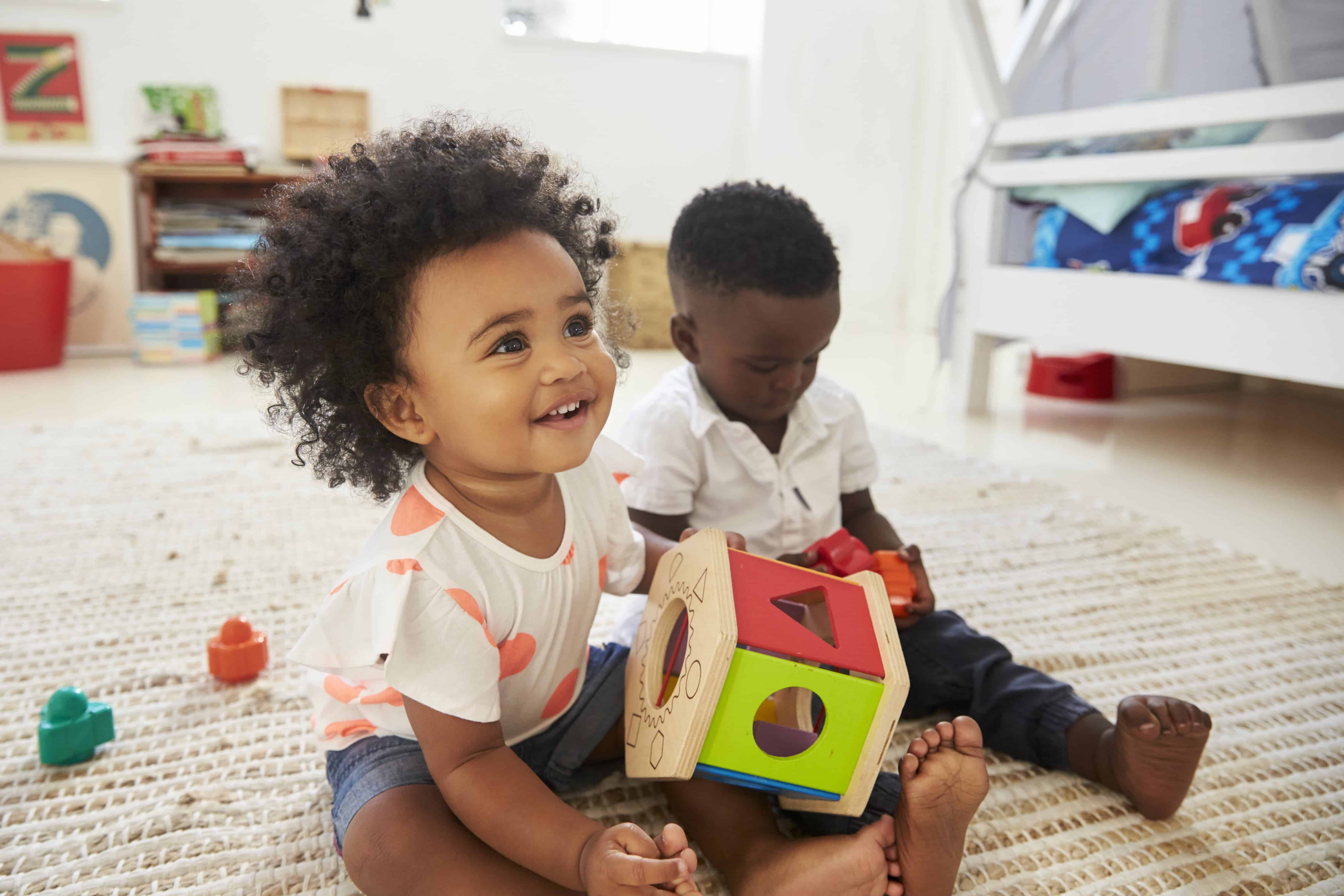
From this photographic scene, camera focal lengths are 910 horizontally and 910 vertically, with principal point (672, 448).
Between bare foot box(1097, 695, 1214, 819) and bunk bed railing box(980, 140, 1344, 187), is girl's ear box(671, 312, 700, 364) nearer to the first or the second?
bare foot box(1097, 695, 1214, 819)

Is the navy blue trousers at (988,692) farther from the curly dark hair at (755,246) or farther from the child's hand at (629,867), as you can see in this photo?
the curly dark hair at (755,246)

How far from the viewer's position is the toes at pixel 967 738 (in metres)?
0.54

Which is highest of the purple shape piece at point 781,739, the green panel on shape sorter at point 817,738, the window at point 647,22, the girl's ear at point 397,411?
the window at point 647,22

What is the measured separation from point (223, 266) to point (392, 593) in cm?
270

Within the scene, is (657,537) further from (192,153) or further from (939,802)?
(192,153)

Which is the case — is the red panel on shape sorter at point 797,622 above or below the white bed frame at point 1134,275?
below

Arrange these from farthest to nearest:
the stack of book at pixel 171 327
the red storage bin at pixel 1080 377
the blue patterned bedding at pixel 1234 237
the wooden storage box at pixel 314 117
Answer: the wooden storage box at pixel 314 117, the stack of book at pixel 171 327, the red storage bin at pixel 1080 377, the blue patterned bedding at pixel 1234 237

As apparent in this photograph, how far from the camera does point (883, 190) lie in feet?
12.3

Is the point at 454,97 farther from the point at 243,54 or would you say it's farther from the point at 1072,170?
the point at 1072,170

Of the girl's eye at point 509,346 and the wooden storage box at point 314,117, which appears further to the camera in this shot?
the wooden storage box at point 314,117

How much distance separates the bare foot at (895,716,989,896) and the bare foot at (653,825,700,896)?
0.46 ft

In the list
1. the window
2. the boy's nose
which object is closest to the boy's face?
→ the boy's nose

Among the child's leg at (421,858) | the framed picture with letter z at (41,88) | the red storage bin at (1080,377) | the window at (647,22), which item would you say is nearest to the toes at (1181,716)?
the child's leg at (421,858)

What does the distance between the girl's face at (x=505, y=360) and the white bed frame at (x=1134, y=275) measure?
129 centimetres
